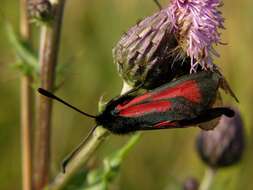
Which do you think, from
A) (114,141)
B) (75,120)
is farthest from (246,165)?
(75,120)

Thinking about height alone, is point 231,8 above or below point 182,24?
below

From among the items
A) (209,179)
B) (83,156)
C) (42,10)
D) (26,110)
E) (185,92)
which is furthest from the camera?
(209,179)

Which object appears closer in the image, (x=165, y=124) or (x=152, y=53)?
(x=165, y=124)

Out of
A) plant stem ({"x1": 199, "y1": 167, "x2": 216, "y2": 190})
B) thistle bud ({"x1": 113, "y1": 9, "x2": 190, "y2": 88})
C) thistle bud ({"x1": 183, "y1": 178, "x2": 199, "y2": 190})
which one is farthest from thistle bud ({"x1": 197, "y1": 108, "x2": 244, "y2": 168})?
thistle bud ({"x1": 113, "y1": 9, "x2": 190, "y2": 88})

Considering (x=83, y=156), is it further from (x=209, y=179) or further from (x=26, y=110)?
(x=209, y=179)

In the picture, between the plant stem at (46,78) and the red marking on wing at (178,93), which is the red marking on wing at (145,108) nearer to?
the red marking on wing at (178,93)

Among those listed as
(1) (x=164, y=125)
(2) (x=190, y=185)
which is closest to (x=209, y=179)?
(2) (x=190, y=185)

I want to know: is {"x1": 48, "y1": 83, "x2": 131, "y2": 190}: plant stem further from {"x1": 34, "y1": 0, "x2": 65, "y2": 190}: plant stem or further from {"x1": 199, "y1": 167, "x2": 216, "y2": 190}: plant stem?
{"x1": 199, "y1": 167, "x2": 216, "y2": 190}: plant stem

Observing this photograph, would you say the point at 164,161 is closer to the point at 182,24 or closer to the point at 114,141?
the point at 114,141
